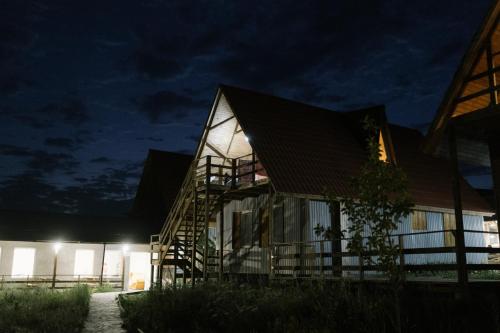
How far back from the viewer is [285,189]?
18750 mm

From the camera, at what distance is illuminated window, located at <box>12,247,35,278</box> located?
31.6 metres

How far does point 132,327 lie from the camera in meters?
15.3

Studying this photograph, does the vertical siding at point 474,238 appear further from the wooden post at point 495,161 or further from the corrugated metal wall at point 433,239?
the wooden post at point 495,161

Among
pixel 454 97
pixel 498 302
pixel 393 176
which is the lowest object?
pixel 498 302

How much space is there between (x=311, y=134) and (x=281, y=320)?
12916mm

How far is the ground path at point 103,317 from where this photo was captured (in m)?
15.6

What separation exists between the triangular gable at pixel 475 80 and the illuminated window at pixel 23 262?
26.2m

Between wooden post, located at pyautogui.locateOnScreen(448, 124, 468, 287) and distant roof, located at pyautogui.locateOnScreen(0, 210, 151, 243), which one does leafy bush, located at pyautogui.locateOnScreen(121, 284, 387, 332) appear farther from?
distant roof, located at pyautogui.locateOnScreen(0, 210, 151, 243)

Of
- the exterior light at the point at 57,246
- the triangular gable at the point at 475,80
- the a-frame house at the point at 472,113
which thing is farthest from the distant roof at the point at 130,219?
the triangular gable at the point at 475,80

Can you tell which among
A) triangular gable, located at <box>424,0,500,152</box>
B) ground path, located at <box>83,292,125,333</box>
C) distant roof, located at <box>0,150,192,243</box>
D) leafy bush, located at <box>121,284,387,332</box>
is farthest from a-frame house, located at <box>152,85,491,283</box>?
distant roof, located at <box>0,150,192,243</box>

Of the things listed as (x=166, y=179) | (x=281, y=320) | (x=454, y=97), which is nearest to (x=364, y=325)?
(x=281, y=320)

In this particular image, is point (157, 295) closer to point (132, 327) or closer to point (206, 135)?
point (132, 327)

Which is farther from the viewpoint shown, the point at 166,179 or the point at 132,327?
the point at 166,179

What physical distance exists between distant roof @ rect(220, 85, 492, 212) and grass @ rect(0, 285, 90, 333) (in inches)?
324
